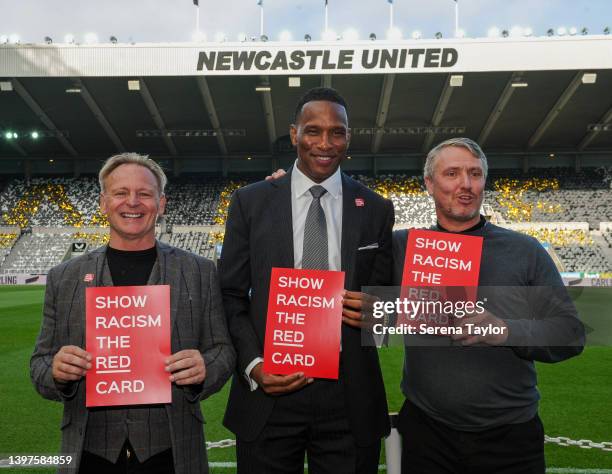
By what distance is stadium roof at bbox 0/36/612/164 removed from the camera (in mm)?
A: 27609

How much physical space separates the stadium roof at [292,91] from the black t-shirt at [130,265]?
26.3 metres

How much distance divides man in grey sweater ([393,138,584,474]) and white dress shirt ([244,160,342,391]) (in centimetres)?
32

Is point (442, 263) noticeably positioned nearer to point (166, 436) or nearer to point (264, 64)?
point (166, 436)

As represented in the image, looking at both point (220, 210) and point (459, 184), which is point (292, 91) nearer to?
point (220, 210)

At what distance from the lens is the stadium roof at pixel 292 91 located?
27.6 m

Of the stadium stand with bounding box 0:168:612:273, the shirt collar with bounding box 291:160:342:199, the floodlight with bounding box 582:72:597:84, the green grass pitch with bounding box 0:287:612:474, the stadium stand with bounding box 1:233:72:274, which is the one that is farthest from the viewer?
the stadium stand with bounding box 0:168:612:273

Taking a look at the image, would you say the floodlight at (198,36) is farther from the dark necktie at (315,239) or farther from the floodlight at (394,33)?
the dark necktie at (315,239)

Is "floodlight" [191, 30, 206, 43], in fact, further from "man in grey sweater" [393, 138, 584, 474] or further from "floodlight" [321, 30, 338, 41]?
"man in grey sweater" [393, 138, 584, 474]

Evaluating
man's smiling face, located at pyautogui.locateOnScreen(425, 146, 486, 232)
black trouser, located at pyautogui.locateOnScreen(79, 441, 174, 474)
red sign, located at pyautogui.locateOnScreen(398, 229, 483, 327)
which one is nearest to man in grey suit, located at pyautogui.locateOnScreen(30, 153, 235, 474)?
black trouser, located at pyautogui.locateOnScreen(79, 441, 174, 474)

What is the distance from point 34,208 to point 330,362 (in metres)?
39.5

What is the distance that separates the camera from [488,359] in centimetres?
262

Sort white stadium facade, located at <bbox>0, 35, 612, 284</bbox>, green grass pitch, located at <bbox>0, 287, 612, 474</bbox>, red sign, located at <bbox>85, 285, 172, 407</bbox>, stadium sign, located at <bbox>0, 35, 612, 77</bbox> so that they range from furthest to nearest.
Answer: white stadium facade, located at <bbox>0, 35, 612, 284</bbox>
stadium sign, located at <bbox>0, 35, 612, 77</bbox>
green grass pitch, located at <bbox>0, 287, 612, 474</bbox>
red sign, located at <bbox>85, 285, 172, 407</bbox>

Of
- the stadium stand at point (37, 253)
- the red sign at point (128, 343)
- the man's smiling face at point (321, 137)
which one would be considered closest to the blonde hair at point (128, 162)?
the red sign at point (128, 343)

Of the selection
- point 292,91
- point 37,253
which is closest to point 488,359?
point 292,91
